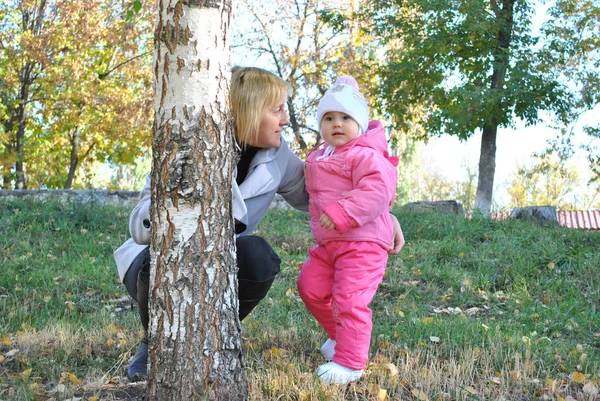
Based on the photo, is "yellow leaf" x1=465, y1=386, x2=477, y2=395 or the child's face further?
the child's face

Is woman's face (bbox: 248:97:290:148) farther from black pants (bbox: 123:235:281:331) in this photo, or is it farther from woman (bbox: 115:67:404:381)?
black pants (bbox: 123:235:281:331)

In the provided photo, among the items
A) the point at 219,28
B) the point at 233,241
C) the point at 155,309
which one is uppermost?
the point at 219,28

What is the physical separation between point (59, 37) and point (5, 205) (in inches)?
332

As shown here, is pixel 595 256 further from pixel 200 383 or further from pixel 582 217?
pixel 582 217

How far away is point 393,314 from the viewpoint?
5.03 m

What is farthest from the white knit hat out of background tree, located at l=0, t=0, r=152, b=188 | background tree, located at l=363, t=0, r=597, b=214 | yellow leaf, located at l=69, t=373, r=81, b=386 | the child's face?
background tree, located at l=0, t=0, r=152, b=188

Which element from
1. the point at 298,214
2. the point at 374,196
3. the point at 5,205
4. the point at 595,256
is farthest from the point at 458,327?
the point at 5,205

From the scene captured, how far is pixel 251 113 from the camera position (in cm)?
319

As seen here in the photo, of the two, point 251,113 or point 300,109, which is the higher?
point 300,109

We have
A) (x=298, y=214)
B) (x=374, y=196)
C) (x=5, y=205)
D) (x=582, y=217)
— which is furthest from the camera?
(x=582, y=217)

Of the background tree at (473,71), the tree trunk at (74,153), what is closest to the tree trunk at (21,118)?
the tree trunk at (74,153)

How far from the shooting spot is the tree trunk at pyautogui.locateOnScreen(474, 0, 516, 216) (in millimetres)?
12758

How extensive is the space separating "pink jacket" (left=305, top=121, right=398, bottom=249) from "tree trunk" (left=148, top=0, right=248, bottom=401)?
0.69 m

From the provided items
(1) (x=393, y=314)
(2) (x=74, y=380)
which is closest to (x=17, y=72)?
(1) (x=393, y=314)
